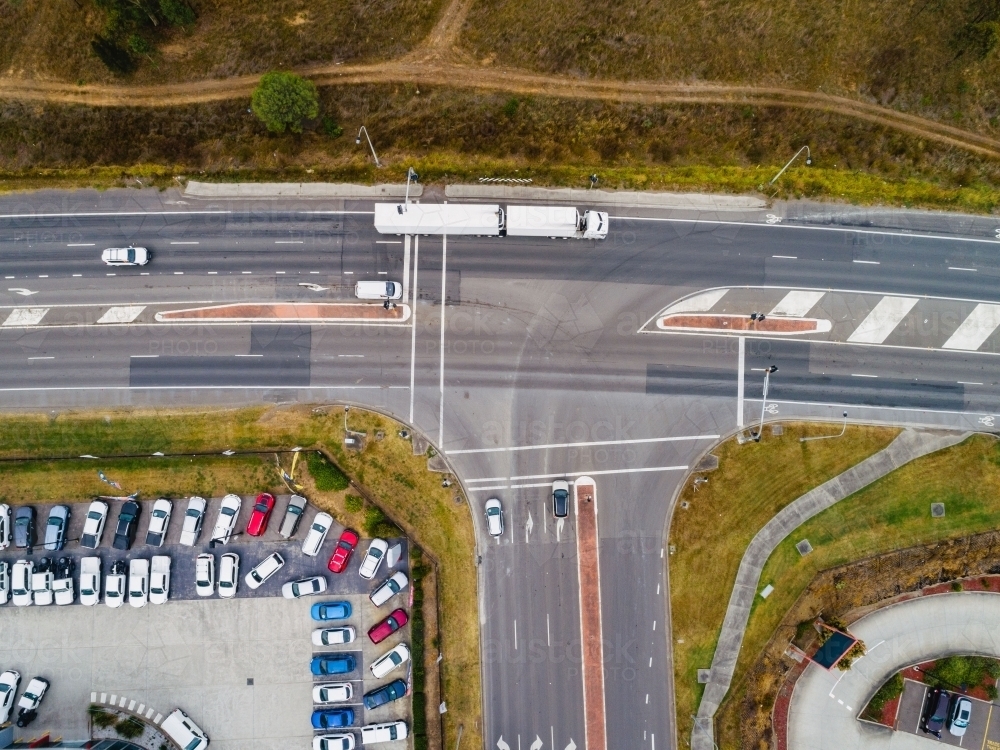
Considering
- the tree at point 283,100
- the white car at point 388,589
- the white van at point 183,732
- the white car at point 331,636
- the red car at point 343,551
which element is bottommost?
the white van at point 183,732

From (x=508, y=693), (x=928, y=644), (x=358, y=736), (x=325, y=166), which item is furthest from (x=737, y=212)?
(x=358, y=736)

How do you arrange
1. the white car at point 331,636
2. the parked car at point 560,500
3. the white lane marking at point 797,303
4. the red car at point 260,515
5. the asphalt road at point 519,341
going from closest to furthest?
1. the white car at point 331,636
2. the red car at point 260,515
3. the parked car at point 560,500
4. the asphalt road at point 519,341
5. the white lane marking at point 797,303

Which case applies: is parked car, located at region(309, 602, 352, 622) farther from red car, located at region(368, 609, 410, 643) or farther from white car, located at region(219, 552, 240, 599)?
white car, located at region(219, 552, 240, 599)

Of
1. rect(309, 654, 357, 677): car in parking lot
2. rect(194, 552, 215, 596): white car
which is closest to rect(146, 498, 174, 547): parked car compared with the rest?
rect(194, 552, 215, 596): white car

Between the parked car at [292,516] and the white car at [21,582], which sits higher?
the parked car at [292,516]

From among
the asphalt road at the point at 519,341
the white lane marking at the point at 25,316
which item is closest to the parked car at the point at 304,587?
the asphalt road at the point at 519,341

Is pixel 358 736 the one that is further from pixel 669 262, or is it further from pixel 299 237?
pixel 669 262

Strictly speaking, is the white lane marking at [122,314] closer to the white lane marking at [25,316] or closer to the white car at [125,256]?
the white car at [125,256]
